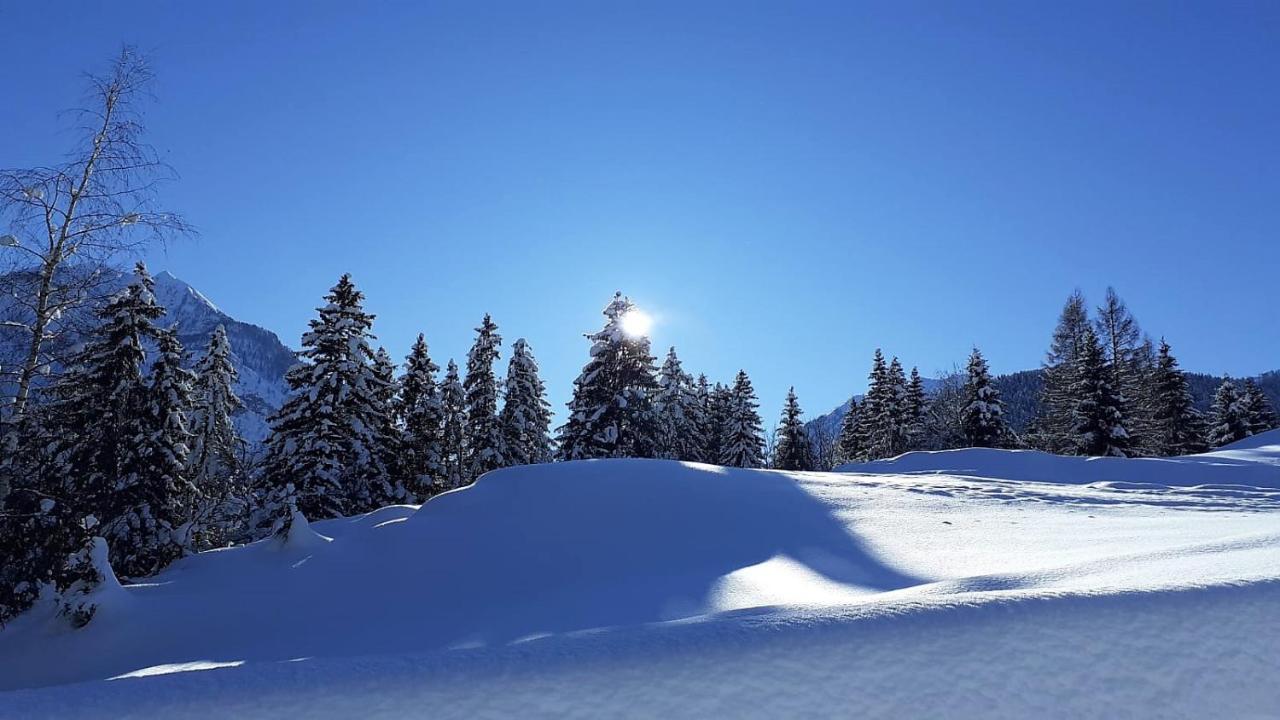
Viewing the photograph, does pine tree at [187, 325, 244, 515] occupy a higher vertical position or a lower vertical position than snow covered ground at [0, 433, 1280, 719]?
higher

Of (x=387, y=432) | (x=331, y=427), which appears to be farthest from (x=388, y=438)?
(x=331, y=427)

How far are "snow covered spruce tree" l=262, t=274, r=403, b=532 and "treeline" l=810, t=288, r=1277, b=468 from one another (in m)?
27.7

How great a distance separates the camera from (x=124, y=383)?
15.6 meters

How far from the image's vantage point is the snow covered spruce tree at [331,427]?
59.4 ft

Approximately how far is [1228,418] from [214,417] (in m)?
47.7

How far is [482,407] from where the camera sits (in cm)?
3023

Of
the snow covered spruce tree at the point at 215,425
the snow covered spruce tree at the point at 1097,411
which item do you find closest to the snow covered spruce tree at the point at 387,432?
the snow covered spruce tree at the point at 215,425

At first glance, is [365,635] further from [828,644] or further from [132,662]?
[828,644]

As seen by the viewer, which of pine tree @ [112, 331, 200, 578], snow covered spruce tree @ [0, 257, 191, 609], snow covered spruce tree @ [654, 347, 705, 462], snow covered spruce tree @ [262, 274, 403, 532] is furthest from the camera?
snow covered spruce tree @ [654, 347, 705, 462]

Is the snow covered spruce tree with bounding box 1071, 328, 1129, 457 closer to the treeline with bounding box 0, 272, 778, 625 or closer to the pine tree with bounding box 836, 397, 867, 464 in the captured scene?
the pine tree with bounding box 836, 397, 867, 464

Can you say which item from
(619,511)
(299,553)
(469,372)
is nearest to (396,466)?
(469,372)

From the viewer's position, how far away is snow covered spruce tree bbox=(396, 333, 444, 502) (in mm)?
24250

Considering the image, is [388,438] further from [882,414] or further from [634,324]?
[882,414]

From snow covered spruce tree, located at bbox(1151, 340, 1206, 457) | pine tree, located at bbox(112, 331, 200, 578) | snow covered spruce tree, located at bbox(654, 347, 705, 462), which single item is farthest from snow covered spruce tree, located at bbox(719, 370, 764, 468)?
pine tree, located at bbox(112, 331, 200, 578)
